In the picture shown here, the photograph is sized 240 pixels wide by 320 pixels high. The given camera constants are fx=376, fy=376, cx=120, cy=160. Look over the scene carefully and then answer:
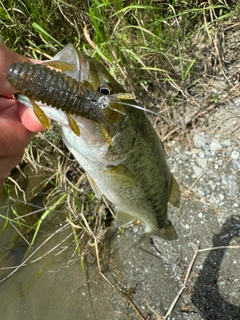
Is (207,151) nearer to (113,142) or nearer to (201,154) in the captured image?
(201,154)

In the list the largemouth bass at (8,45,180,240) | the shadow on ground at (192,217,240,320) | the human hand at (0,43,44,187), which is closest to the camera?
the largemouth bass at (8,45,180,240)

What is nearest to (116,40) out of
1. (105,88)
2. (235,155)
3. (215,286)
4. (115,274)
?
(235,155)

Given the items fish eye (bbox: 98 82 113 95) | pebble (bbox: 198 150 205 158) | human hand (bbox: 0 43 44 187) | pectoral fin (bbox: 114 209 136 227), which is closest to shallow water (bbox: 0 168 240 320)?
pebble (bbox: 198 150 205 158)

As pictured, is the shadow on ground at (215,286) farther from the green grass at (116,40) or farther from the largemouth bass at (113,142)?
the green grass at (116,40)

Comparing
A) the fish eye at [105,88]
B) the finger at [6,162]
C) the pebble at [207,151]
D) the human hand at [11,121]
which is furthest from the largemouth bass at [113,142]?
the pebble at [207,151]

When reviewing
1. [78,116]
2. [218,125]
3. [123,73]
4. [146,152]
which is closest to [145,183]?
[146,152]

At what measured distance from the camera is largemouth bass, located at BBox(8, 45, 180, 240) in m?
1.38

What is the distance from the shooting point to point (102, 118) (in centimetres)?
142

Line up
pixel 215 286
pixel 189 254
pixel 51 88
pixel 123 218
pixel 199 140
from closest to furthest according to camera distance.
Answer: pixel 51 88 → pixel 123 218 → pixel 215 286 → pixel 189 254 → pixel 199 140

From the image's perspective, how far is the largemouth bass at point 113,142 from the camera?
4.52ft

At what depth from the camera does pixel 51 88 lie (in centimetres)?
128

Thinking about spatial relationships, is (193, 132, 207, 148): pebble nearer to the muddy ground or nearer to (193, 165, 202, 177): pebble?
the muddy ground

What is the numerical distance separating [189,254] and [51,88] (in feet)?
7.72

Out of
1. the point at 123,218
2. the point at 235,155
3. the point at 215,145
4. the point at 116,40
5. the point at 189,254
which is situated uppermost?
the point at 116,40
